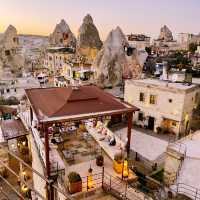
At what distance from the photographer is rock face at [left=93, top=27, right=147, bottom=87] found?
42719 millimetres

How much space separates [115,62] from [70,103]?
32.5 meters

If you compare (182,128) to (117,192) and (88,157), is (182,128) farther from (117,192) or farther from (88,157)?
(117,192)

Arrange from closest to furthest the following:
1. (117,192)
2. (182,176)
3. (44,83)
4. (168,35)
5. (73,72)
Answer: (117,192), (182,176), (73,72), (44,83), (168,35)

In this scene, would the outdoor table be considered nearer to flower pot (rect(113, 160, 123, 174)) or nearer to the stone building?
flower pot (rect(113, 160, 123, 174))

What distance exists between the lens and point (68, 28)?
100 meters

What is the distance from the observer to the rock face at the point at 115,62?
4272 centimetres

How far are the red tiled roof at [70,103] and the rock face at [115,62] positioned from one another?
26611mm

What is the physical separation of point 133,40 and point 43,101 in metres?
77.4

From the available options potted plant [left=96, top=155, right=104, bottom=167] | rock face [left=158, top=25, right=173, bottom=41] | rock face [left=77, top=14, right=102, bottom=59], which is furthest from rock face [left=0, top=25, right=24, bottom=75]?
rock face [left=158, top=25, right=173, bottom=41]

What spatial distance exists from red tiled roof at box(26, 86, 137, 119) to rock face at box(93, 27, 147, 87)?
26.6 m

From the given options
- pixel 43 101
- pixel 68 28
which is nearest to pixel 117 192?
pixel 43 101

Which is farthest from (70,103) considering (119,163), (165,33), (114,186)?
(165,33)

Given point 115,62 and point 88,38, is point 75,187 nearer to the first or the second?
point 115,62

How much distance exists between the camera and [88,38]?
255 ft
